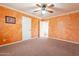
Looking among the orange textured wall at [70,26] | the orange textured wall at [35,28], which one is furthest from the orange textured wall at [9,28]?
the orange textured wall at [70,26]

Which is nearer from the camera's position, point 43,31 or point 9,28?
point 9,28

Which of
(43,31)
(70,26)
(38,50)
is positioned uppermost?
(70,26)

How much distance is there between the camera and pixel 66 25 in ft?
8.25

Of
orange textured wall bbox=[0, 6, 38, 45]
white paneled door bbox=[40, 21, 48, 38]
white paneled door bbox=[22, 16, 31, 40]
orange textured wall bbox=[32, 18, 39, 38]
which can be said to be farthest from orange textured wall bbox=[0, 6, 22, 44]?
white paneled door bbox=[40, 21, 48, 38]

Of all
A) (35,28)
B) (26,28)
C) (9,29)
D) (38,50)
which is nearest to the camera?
(38,50)

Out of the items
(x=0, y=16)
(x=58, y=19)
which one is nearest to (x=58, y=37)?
(x=58, y=19)

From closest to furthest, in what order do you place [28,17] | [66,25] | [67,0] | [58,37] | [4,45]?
[67,0], [4,45], [28,17], [66,25], [58,37]

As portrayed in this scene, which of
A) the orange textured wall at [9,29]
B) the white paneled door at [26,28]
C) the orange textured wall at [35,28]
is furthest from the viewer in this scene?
the orange textured wall at [35,28]

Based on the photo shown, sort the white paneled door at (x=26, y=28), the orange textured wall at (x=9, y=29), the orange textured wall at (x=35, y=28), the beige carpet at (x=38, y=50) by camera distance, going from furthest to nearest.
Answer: the orange textured wall at (x=35, y=28), the white paneled door at (x=26, y=28), the orange textured wall at (x=9, y=29), the beige carpet at (x=38, y=50)

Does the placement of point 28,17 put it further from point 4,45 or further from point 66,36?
point 66,36

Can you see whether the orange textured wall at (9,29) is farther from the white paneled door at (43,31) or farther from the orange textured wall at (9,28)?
the white paneled door at (43,31)

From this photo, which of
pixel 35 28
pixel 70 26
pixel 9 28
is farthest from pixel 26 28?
pixel 70 26

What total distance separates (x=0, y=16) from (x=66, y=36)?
5.13ft

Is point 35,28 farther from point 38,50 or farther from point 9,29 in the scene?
point 38,50
